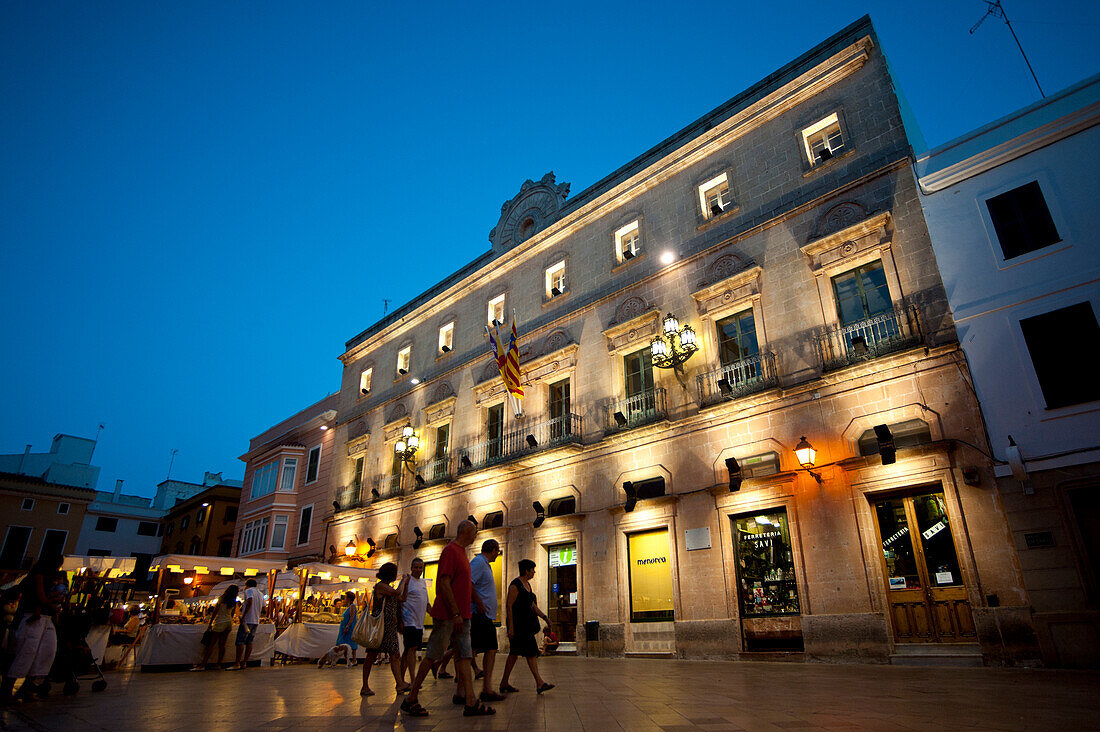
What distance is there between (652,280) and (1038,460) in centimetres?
946

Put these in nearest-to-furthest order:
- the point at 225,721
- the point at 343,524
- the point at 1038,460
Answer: the point at 225,721 < the point at 1038,460 < the point at 343,524

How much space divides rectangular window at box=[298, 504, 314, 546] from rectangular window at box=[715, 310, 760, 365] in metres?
21.2

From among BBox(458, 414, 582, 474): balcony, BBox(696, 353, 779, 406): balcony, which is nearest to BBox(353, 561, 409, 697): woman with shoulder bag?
BBox(696, 353, 779, 406): balcony

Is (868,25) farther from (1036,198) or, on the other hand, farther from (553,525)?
(553,525)

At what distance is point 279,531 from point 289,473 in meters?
2.76

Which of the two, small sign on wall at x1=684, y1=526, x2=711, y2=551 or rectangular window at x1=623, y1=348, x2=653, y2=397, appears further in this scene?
rectangular window at x1=623, y1=348, x2=653, y2=397

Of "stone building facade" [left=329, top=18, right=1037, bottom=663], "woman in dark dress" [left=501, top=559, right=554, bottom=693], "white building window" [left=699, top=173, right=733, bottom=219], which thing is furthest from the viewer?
"white building window" [left=699, top=173, right=733, bottom=219]

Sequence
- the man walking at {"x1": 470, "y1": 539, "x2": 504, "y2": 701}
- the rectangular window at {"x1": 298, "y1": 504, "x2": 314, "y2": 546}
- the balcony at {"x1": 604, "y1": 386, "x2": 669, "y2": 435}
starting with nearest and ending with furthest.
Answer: the man walking at {"x1": 470, "y1": 539, "x2": 504, "y2": 701} → the balcony at {"x1": 604, "y1": 386, "x2": 669, "y2": 435} → the rectangular window at {"x1": 298, "y1": 504, "x2": 314, "y2": 546}

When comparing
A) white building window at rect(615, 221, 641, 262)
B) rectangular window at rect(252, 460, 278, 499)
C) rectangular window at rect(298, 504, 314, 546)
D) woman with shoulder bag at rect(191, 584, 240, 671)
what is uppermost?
white building window at rect(615, 221, 641, 262)

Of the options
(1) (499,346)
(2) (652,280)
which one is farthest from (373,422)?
(2) (652,280)

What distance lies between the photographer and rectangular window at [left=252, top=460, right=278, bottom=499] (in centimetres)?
2952

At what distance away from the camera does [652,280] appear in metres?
16.6

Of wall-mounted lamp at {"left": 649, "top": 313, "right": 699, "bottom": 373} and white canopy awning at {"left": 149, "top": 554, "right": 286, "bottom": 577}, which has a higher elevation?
wall-mounted lamp at {"left": 649, "top": 313, "right": 699, "bottom": 373}

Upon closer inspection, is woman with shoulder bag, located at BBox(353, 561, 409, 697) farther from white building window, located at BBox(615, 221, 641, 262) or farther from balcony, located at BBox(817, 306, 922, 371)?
white building window, located at BBox(615, 221, 641, 262)
